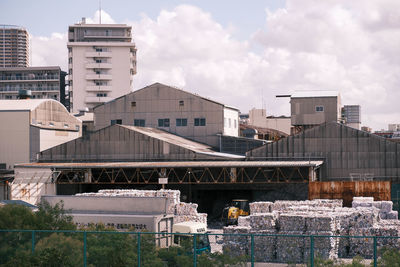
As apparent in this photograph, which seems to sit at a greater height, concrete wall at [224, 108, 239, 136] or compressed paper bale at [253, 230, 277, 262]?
concrete wall at [224, 108, 239, 136]

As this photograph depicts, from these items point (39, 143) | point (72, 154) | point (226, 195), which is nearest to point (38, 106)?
point (39, 143)

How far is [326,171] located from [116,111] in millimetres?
24363

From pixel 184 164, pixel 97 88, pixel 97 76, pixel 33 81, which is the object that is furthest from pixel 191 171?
pixel 33 81

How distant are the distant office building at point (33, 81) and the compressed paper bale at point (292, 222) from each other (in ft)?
357

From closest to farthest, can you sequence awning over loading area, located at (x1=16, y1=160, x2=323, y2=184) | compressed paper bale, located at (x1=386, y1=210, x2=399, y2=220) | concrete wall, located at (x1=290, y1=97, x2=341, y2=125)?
compressed paper bale, located at (x1=386, y1=210, x2=399, y2=220) < awning over loading area, located at (x1=16, y1=160, x2=323, y2=184) < concrete wall, located at (x1=290, y1=97, x2=341, y2=125)

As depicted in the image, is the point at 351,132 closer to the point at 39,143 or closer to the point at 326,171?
the point at 326,171

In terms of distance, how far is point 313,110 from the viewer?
6456cm

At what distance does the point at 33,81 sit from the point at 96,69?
19076 mm

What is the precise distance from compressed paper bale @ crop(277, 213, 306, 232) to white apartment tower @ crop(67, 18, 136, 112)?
94571 mm

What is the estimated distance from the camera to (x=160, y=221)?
33.9 metres

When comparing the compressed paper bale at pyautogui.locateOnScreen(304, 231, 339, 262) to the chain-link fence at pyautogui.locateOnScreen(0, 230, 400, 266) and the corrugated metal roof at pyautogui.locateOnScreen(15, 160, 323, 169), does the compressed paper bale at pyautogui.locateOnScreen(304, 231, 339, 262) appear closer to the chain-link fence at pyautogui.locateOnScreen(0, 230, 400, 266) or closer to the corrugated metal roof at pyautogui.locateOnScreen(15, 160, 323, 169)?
the chain-link fence at pyautogui.locateOnScreen(0, 230, 400, 266)

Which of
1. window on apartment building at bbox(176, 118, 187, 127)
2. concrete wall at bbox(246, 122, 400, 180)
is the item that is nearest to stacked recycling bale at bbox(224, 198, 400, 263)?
concrete wall at bbox(246, 122, 400, 180)

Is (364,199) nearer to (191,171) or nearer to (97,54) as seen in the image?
(191,171)

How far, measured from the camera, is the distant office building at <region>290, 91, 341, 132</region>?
64250 millimetres
